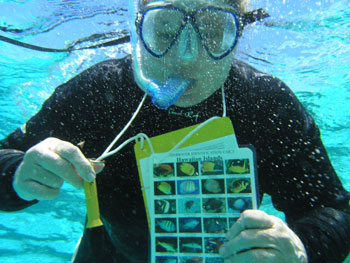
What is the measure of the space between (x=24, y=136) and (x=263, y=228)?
220 cm

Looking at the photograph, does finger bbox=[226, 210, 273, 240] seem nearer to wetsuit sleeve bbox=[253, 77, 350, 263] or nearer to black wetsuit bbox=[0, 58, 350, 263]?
wetsuit sleeve bbox=[253, 77, 350, 263]

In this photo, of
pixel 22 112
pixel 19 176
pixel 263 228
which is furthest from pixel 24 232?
pixel 263 228

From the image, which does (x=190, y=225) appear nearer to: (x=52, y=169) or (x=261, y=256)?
(x=261, y=256)

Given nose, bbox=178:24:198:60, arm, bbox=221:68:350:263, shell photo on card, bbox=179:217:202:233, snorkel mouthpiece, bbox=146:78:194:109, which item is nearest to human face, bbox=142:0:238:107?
Answer: nose, bbox=178:24:198:60

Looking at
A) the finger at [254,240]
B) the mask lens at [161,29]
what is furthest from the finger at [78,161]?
the mask lens at [161,29]

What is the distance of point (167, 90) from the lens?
75.9 inches

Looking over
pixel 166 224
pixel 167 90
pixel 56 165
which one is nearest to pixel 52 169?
pixel 56 165

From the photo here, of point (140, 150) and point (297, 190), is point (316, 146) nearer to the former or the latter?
point (297, 190)

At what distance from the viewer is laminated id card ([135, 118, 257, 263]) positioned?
4.92 ft

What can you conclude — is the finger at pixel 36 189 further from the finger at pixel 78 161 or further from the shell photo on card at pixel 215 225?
the shell photo on card at pixel 215 225

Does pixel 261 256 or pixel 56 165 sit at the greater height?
pixel 56 165

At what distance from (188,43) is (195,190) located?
1227 mm

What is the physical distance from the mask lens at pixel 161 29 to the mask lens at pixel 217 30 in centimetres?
20

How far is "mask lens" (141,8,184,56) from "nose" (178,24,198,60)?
0.23 feet
